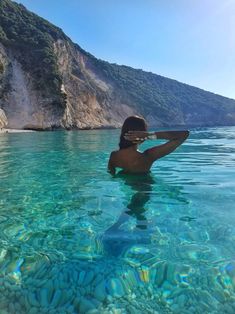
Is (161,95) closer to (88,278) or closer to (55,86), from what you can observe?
(55,86)

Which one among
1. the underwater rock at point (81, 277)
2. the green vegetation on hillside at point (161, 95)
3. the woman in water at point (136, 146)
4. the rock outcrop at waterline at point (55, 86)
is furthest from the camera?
the green vegetation on hillside at point (161, 95)

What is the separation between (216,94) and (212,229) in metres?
174

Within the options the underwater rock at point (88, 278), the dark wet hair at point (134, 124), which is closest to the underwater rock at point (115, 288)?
the underwater rock at point (88, 278)

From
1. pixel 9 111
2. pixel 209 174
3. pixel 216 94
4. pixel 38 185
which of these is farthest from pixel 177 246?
pixel 216 94

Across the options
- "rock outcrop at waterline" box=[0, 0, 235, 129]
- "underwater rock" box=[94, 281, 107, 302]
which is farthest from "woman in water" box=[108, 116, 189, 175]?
"rock outcrop at waterline" box=[0, 0, 235, 129]

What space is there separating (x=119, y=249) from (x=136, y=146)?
96.2 inches

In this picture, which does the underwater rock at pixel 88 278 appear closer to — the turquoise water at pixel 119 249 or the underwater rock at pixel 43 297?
the turquoise water at pixel 119 249

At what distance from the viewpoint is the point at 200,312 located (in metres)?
2.53

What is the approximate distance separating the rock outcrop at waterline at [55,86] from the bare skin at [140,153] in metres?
47.4

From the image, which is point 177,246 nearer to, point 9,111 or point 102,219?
point 102,219

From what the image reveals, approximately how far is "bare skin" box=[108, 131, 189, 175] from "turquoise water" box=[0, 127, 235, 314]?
0.39 m

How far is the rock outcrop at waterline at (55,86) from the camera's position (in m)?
54.8

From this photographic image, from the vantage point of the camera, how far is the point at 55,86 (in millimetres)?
56500

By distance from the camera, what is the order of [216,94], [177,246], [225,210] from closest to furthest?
1. [177,246]
2. [225,210]
3. [216,94]
